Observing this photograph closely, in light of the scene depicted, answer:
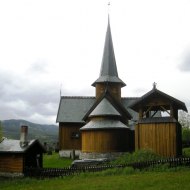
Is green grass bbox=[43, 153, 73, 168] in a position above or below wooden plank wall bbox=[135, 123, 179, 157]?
below

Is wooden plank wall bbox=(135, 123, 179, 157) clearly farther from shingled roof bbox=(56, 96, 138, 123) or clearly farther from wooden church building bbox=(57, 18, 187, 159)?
shingled roof bbox=(56, 96, 138, 123)

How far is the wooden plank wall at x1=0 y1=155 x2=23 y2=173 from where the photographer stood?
3101cm

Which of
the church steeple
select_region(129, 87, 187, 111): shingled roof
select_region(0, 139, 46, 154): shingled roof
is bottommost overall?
select_region(0, 139, 46, 154): shingled roof

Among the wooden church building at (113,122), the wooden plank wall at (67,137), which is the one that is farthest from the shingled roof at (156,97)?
the wooden plank wall at (67,137)

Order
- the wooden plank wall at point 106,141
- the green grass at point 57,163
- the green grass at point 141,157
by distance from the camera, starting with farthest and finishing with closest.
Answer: the wooden plank wall at point 106,141 → the green grass at point 57,163 → the green grass at point 141,157

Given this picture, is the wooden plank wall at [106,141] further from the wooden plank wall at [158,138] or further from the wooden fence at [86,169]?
the wooden fence at [86,169]

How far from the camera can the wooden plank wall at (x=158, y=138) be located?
3203cm

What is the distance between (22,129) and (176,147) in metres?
13.5

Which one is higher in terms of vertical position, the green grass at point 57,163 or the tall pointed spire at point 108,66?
the tall pointed spire at point 108,66

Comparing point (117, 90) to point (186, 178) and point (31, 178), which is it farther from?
point (186, 178)

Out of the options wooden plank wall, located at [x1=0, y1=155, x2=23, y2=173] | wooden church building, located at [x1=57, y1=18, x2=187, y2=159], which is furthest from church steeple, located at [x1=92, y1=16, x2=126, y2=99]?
wooden plank wall, located at [x1=0, y1=155, x2=23, y2=173]

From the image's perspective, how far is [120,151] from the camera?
38531 millimetres

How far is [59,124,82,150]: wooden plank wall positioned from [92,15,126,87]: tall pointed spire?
6794 millimetres

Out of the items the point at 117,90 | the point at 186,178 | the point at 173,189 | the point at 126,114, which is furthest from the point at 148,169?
the point at 117,90
